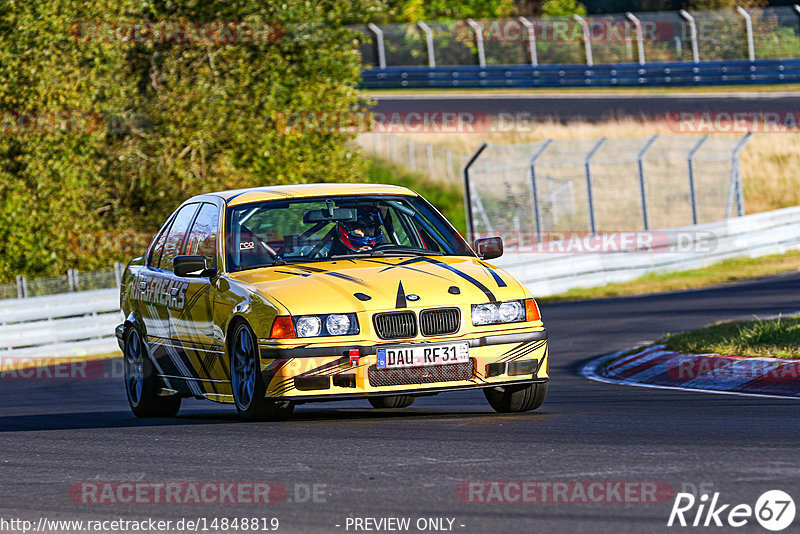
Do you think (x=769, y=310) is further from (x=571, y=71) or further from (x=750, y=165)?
(x=571, y=71)

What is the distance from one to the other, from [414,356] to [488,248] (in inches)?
62.9

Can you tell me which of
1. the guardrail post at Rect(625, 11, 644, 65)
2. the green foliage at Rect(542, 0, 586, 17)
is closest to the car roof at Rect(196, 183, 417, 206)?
the guardrail post at Rect(625, 11, 644, 65)

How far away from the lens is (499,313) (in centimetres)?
895

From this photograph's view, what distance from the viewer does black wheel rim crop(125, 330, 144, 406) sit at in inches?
438

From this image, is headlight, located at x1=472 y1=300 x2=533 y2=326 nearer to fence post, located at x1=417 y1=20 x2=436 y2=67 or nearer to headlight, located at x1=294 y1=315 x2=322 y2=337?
headlight, located at x1=294 y1=315 x2=322 y2=337

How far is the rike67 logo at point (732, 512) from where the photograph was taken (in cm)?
543

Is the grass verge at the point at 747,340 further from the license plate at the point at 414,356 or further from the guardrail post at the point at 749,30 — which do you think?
the guardrail post at the point at 749,30

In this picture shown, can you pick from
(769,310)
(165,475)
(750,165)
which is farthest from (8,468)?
(750,165)

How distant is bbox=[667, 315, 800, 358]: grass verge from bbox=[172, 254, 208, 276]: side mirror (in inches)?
188

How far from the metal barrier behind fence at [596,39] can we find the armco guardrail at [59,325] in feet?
86.7

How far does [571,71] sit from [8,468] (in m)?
42.8

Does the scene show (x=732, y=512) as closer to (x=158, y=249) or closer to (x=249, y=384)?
(x=249, y=384)

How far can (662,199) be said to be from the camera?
35312mm

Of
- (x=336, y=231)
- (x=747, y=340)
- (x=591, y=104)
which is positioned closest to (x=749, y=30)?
(x=591, y=104)
